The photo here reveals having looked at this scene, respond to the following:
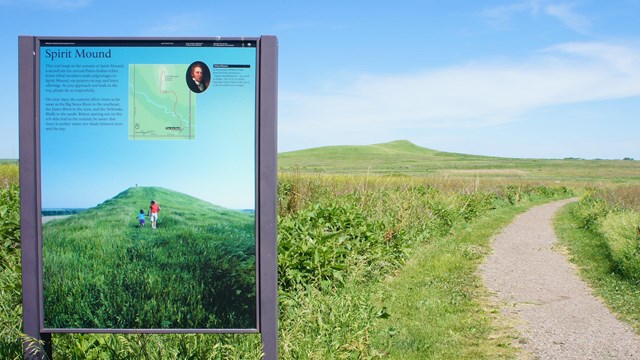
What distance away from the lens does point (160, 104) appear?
13.3ft

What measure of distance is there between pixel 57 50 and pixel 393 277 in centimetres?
655

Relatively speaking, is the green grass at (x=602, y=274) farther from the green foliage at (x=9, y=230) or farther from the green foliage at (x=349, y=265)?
the green foliage at (x=9, y=230)

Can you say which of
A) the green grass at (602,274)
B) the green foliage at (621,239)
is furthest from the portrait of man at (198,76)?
the green foliage at (621,239)

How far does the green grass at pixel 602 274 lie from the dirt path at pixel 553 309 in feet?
0.62

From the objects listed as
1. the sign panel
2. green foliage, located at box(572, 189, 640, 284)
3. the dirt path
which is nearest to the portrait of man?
the sign panel

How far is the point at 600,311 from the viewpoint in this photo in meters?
8.29

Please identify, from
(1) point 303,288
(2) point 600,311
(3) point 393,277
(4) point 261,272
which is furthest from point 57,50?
(2) point 600,311

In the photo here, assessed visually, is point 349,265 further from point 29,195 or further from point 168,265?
point 29,195

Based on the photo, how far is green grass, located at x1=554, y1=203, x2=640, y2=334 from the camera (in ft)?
27.6

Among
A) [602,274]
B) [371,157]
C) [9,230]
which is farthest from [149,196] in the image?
[371,157]

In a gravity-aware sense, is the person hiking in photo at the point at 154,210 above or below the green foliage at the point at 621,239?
above

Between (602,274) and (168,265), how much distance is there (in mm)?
9373

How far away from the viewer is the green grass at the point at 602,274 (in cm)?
842

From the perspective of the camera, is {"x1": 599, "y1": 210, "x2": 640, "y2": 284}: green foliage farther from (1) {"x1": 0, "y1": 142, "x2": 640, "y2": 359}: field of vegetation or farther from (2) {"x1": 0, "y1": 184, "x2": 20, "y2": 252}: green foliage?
(2) {"x1": 0, "y1": 184, "x2": 20, "y2": 252}: green foliage
